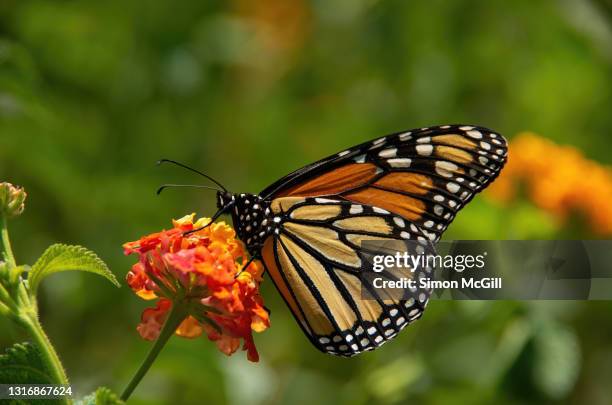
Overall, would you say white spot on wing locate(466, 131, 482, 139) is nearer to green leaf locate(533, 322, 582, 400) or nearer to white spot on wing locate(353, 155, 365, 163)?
white spot on wing locate(353, 155, 365, 163)

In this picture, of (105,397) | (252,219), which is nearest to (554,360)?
(252,219)

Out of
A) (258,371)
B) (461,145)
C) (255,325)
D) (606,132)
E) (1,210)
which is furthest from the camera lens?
(606,132)

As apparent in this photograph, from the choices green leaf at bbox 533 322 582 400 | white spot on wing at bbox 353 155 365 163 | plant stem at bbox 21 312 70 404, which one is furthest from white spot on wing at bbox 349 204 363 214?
plant stem at bbox 21 312 70 404

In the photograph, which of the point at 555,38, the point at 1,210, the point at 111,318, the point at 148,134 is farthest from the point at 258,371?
the point at 555,38

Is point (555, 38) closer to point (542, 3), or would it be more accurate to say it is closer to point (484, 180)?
point (542, 3)

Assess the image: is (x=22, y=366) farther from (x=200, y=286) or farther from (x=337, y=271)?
(x=337, y=271)

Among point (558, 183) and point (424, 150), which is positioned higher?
point (424, 150)

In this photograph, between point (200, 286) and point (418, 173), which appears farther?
point (418, 173)
